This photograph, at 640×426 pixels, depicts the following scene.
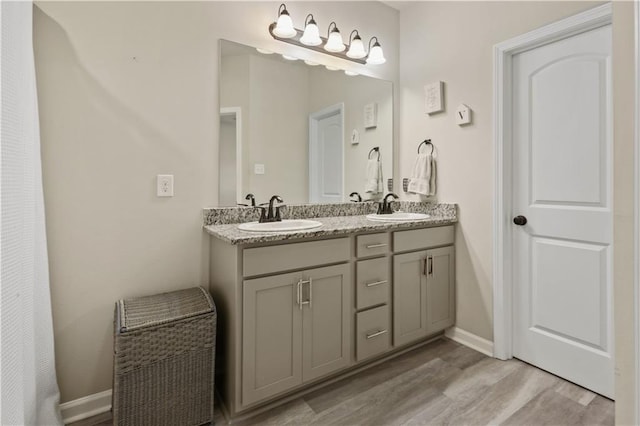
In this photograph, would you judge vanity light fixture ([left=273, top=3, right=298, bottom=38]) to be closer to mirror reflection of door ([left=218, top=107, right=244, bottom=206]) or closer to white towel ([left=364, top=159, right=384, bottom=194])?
mirror reflection of door ([left=218, top=107, right=244, bottom=206])

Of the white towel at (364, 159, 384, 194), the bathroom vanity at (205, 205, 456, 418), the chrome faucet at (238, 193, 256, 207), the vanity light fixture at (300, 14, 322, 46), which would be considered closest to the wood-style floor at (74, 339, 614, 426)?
the bathroom vanity at (205, 205, 456, 418)

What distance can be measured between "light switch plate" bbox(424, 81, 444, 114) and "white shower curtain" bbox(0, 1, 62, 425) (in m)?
2.24

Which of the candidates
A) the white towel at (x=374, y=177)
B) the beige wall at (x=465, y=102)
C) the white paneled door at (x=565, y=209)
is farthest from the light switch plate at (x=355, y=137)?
the white paneled door at (x=565, y=209)

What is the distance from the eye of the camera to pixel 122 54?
164 cm

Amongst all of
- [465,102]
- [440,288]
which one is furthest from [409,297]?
[465,102]

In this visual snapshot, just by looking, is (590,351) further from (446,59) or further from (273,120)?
(273,120)

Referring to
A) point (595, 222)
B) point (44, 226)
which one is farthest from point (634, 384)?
point (44, 226)

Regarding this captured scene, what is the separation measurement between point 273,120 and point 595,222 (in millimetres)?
1885

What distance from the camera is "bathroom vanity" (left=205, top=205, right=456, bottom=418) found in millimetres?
1501

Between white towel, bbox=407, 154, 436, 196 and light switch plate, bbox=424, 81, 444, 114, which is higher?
light switch plate, bbox=424, 81, 444, 114

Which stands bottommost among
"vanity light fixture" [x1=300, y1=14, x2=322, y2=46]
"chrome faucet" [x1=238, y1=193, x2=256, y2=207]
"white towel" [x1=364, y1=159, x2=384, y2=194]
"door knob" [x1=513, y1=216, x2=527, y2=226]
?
"door knob" [x1=513, y1=216, x2=527, y2=226]

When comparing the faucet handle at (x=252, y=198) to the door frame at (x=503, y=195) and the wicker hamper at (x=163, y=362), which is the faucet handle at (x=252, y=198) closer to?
the wicker hamper at (x=163, y=362)

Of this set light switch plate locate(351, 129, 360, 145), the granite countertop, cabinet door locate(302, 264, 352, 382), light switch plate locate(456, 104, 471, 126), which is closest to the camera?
the granite countertop

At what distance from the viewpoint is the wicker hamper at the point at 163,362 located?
4.37ft
